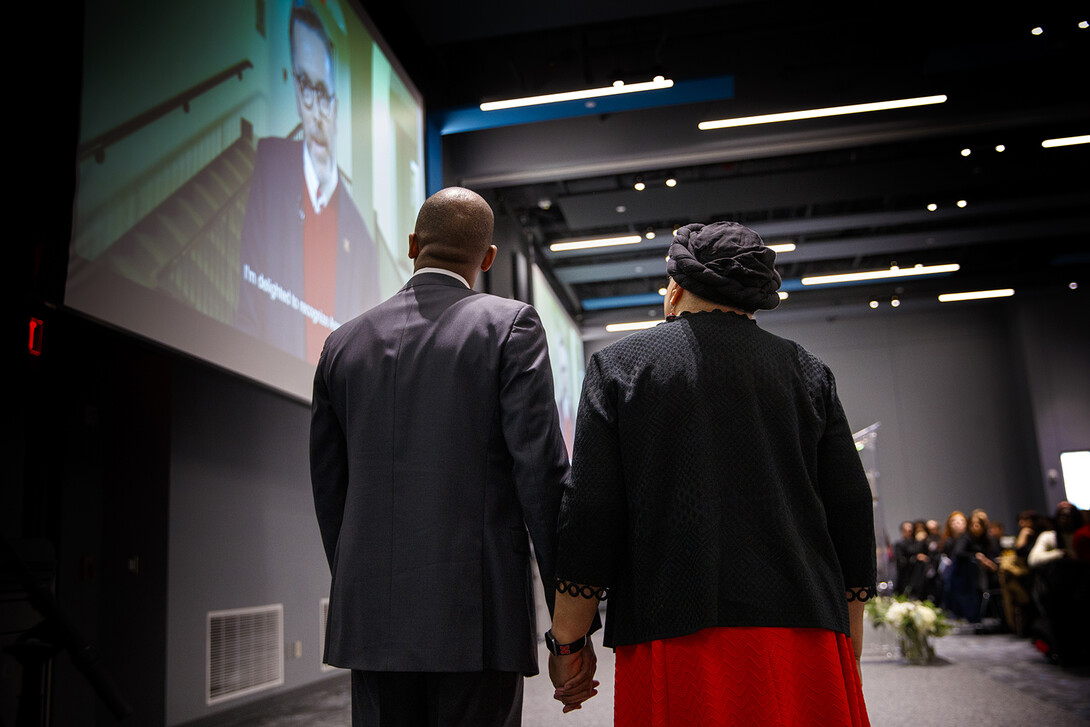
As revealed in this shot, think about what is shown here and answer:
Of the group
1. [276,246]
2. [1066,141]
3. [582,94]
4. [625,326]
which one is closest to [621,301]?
[625,326]

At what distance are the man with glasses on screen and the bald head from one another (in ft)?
5.53

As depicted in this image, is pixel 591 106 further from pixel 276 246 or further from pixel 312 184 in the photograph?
pixel 276 246

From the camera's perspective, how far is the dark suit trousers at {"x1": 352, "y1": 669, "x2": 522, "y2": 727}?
1348 mm

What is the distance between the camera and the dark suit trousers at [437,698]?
4.42 feet

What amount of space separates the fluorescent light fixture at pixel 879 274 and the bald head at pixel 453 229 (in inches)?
435

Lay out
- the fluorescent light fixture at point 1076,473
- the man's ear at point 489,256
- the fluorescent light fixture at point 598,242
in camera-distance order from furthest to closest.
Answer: the fluorescent light fixture at point 1076,473 → the fluorescent light fixture at point 598,242 → the man's ear at point 489,256

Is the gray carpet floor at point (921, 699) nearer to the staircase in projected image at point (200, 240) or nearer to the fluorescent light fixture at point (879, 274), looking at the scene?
the staircase in projected image at point (200, 240)

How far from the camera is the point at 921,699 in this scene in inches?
176

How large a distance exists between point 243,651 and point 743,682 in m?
4.10

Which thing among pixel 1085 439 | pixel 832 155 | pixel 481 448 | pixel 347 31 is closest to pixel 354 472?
pixel 481 448

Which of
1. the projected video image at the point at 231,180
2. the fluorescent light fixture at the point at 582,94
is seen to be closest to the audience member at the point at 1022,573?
the fluorescent light fixture at the point at 582,94

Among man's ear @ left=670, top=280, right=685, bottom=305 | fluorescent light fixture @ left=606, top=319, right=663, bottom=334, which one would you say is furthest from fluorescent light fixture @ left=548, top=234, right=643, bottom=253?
man's ear @ left=670, top=280, right=685, bottom=305

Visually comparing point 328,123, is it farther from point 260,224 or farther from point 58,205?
point 58,205

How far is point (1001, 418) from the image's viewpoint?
46.0 feet
